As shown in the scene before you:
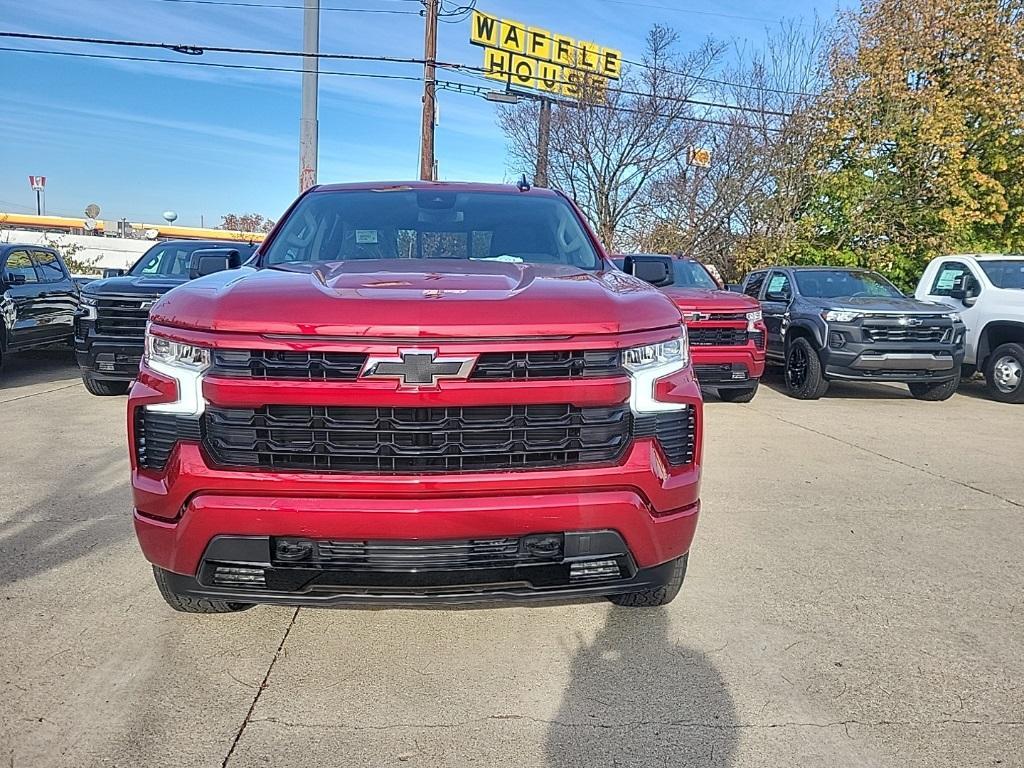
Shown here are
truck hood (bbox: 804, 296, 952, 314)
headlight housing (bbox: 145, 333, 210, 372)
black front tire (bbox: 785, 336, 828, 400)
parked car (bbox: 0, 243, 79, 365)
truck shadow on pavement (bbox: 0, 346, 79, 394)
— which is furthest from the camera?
truck shadow on pavement (bbox: 0, 346, 79, 394)

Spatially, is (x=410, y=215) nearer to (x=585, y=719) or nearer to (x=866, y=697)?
(x=585, y=719)

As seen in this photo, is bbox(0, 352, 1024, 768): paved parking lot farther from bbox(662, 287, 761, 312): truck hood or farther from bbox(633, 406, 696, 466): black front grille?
bbox(662, 287, 761, 312): truck hood

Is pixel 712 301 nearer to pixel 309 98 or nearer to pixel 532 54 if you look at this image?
pixel 309 98

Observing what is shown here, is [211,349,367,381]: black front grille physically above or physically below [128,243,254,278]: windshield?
above

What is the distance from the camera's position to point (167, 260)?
10281 mm

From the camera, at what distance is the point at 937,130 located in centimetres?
1540

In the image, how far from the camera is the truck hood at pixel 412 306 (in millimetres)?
2451

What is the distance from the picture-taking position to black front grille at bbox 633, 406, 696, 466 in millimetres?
2611

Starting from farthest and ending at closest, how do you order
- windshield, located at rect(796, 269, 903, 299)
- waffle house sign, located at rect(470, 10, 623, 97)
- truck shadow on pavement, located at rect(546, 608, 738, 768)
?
waffle house sign, located at rect(470, 10, 623, 97) < windshield, located at rect(796, 269, 903, 299) < truck shadow on pavement, located at rect(546, 608, 738, 768)

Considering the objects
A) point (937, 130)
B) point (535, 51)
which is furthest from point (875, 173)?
point (535, 51)

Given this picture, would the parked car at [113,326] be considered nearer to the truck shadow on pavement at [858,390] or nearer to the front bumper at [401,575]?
the front bumper at [401,575]

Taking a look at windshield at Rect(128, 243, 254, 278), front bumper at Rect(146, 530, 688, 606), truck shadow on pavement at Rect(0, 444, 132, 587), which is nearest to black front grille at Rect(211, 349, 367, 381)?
front bumper at Rect(146, 530, 688, 606)

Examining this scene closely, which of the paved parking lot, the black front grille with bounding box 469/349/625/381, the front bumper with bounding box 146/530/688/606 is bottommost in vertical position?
the paved parking lot

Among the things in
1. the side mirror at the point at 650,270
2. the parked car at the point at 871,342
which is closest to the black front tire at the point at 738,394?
the parked car at the point at 871,342
